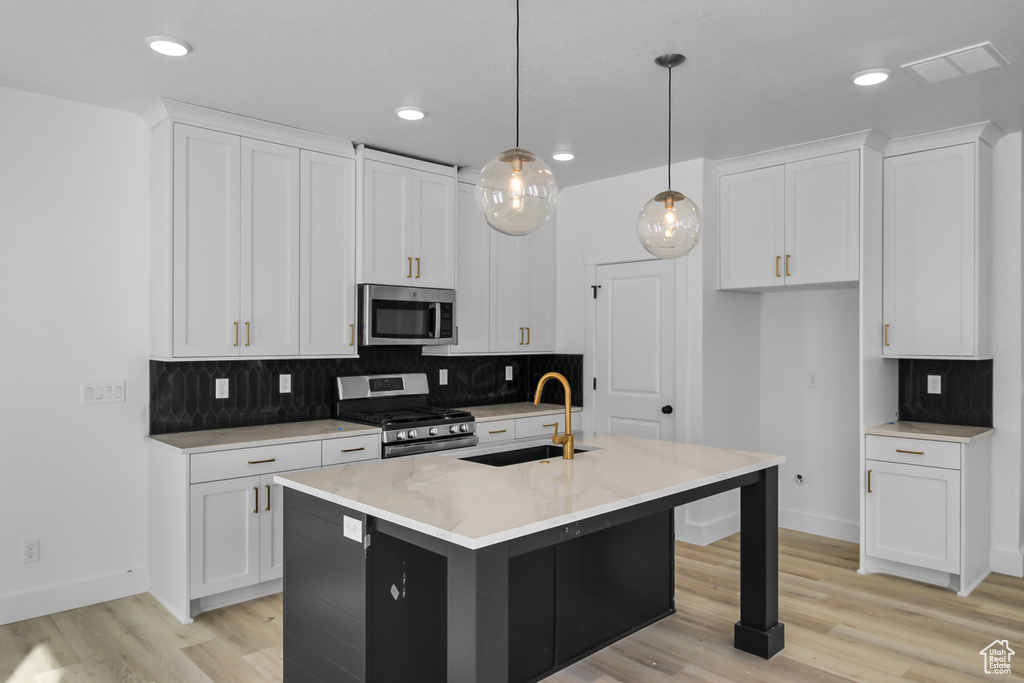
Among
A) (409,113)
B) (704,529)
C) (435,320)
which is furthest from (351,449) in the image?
(704,529)

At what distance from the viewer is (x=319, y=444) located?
3773mm

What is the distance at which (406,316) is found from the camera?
449cm

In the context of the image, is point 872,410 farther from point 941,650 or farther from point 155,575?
point 155,575

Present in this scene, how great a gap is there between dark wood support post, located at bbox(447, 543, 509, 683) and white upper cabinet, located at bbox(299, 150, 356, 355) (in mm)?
2493

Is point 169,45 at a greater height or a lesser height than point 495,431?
greater

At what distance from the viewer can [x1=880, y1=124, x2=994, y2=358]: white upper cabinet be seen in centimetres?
392

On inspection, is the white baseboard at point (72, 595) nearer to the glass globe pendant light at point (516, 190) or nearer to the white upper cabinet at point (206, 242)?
the white upper cabinet at point (206, 242)

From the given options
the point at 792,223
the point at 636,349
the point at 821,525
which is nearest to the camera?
the point at 792,223

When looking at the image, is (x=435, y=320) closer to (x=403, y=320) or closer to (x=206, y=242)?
(x=403, y=320)

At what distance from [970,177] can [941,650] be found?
2575mm

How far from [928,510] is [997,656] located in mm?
986

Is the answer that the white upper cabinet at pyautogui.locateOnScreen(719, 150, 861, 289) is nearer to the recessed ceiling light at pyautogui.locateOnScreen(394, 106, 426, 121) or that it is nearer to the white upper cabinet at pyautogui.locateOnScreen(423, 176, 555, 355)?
the white upper cabinet at pyautogui.locateOnScreen(423, 176, 555, 355)

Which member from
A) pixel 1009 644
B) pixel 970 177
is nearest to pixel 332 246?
pixel 970 177

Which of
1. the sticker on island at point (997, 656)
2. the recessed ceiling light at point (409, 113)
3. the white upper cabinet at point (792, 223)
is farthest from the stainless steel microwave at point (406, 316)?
the sticker on island at point (997, 656)
